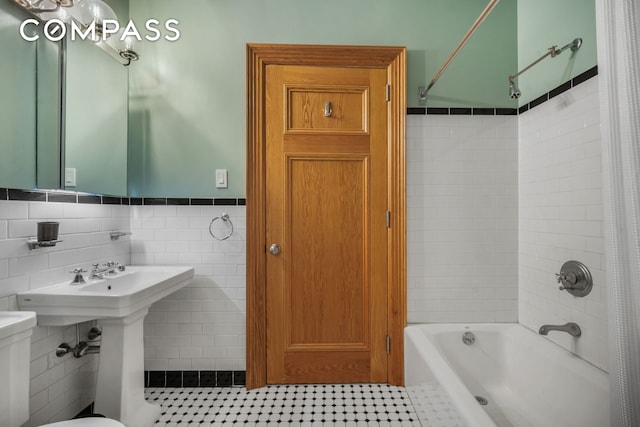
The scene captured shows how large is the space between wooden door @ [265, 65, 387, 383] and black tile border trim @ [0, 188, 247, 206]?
343 millimetres

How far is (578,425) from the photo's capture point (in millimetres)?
1335

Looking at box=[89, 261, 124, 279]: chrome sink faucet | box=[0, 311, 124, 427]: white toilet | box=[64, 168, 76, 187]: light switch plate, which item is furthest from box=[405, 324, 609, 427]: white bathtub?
box=[64, 168, 76, 187]: light switch plate

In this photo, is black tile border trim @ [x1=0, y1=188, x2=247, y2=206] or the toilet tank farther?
black tile border trim @ [x1=0, y1=188, x2=247, y2=206]

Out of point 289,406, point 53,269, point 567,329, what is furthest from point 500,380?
point 53,269

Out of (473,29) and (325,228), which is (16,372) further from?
(473,29)

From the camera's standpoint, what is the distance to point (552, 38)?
173cm

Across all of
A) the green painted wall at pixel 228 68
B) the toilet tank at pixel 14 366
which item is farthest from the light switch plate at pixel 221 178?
the toilet tank at pixel 14 366

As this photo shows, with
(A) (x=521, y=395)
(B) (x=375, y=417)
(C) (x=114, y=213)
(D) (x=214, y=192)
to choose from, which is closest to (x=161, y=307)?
(C) (x=114, y=213)

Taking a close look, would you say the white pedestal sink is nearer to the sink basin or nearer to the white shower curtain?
the sink basin

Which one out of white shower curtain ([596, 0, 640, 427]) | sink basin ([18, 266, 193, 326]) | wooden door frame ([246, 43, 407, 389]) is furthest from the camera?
wooden door frame ([246, 43, 407, 389])

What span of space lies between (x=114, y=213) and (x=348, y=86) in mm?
1670

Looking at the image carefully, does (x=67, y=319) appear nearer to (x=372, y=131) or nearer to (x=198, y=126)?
Answer: (x=198, y=126)

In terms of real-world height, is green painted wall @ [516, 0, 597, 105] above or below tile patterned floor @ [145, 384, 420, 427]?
above

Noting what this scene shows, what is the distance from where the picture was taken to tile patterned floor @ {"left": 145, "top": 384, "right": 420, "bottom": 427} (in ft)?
5.48
